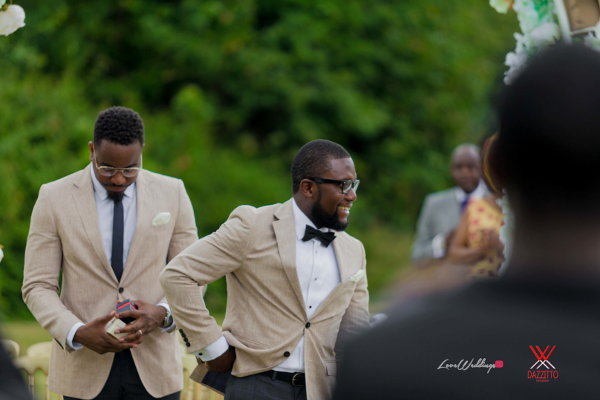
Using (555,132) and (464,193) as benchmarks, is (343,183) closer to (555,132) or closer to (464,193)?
(555,132)

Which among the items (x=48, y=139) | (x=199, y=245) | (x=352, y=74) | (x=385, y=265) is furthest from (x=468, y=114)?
(x=199, y=245)

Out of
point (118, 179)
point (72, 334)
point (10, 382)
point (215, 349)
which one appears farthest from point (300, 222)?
point (10, 382)

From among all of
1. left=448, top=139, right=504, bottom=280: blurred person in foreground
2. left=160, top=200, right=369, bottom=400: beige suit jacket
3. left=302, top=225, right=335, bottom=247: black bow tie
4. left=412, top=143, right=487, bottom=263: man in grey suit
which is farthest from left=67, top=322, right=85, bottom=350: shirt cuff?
left=412, top=143, right=487, bottom=263: man in grey suit

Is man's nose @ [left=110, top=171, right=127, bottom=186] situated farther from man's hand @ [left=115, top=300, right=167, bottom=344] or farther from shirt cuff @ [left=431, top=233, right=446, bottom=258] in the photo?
shirt cuff @ [left=431, top=233, right=446, bottom=258]

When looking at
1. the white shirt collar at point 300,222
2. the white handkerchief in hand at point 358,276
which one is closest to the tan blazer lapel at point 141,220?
the white shirt collar at point 300,222

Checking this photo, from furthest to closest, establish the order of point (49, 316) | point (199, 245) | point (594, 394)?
point (49, 316)
point (199, 245)
point (594, 394)

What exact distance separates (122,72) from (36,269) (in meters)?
9.95

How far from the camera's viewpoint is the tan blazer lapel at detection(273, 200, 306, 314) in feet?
10.4

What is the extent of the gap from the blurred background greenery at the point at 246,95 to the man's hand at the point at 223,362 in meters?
6.29

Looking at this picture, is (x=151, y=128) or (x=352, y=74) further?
(x=352, y=74)

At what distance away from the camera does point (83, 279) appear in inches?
138

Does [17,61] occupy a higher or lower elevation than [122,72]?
lower

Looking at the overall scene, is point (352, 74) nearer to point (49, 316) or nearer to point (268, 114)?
point (268, 114)

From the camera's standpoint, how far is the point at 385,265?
12688mm
